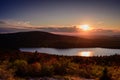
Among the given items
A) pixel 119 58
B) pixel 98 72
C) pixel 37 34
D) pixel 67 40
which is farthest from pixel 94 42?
pixel 98 72

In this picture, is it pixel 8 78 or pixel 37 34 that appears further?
pixel 37 34

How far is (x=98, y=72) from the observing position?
13.4 meters

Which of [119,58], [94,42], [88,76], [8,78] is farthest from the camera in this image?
[94,42]

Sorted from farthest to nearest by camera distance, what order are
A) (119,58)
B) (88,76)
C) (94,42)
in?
1. (94,42)
2. (119,58)
3. (88,76)

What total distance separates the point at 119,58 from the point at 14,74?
11.4 m

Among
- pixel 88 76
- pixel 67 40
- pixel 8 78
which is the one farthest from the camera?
pixel 67 40

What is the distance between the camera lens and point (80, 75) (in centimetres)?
1297

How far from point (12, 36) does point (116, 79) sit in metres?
49.7

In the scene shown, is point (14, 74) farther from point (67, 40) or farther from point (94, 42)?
point (67, 40)

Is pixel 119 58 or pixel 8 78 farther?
pixel 119 58

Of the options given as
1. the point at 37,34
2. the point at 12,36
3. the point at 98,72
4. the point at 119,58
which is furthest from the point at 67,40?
the point at 98,72

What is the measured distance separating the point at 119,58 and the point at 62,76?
32.8ft

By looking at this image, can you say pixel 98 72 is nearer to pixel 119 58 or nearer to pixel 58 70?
pixel 58 70

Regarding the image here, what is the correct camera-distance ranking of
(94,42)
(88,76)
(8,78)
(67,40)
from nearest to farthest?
(8,78), (88,76), (94,42), (67,40)
